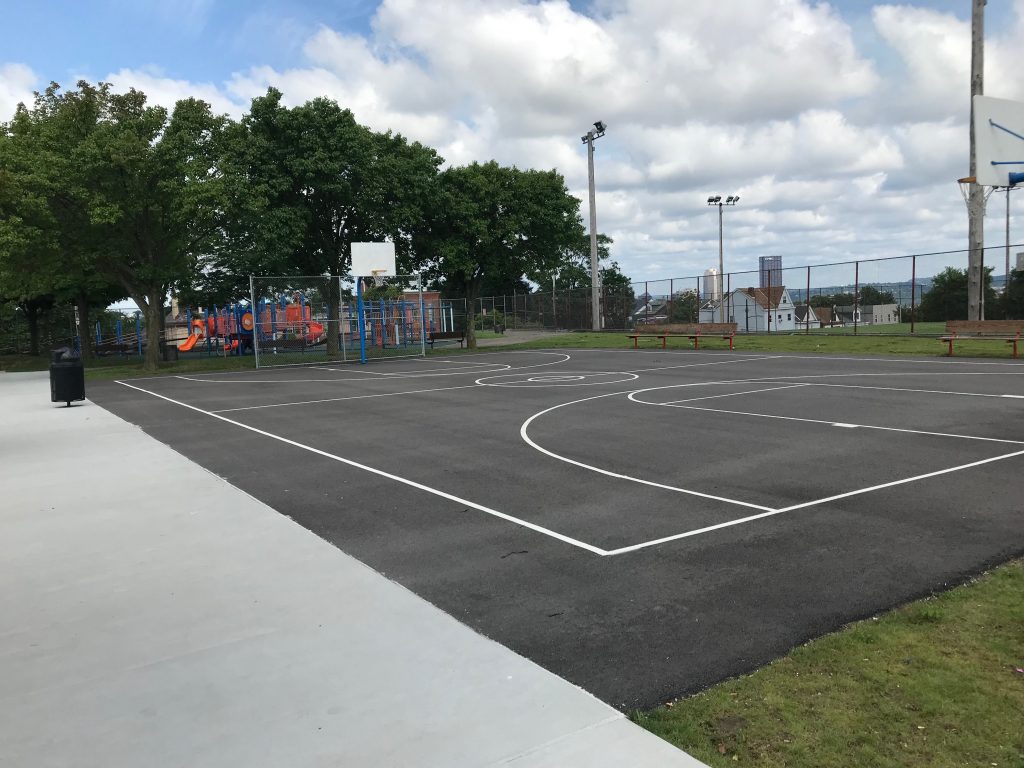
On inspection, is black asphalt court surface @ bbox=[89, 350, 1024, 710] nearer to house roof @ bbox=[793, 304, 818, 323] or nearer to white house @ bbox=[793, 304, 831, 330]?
white house @ bbox=[793, 304, 831, 330]

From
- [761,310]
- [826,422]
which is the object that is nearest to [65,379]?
[826,422]

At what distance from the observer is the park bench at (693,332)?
1161 inches

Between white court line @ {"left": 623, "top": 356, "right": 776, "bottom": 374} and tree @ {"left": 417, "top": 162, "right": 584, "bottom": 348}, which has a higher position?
tree @ {"left": 417, "top": 162, "right": 584, "bottom": 348}

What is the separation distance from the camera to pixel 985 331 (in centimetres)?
2147

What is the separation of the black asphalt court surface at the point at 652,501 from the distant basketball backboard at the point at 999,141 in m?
4.00

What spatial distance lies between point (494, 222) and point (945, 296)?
19314 mm

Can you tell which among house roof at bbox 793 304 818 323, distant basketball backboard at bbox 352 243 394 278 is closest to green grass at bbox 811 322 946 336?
house roof at bbox 793 304 818 323

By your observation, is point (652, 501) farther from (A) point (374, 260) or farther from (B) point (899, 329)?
(B) point (899, 329)

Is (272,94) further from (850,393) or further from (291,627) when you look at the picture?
(291,627)

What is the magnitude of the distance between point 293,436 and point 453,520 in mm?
5983

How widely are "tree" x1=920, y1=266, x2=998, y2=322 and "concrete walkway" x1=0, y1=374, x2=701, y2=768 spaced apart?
30.1 m

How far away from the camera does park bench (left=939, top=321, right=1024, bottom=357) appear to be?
20.6 m

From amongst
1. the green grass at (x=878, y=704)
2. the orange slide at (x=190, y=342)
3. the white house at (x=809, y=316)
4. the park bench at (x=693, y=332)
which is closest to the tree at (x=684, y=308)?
the white house at (x=809, y=316)

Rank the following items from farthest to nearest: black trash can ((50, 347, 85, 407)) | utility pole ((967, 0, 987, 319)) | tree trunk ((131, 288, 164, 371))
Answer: tree trunk ((131, 288, 164, 371))
utility pole ((967, 0, 987, 319))
black trash can ((50, 347, 85, 407))
